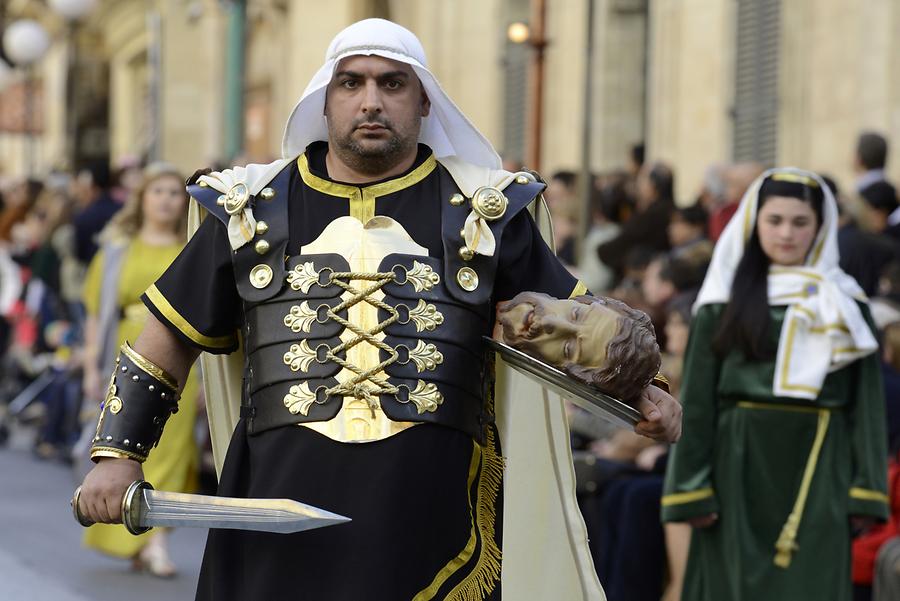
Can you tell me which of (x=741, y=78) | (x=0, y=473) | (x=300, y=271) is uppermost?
(x=741, y=78)

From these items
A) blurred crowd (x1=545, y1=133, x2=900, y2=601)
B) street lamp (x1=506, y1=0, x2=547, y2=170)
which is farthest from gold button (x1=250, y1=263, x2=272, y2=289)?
street lamp (x1=506, y1=0, x2=547, y2=170)

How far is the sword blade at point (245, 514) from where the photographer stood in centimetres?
442

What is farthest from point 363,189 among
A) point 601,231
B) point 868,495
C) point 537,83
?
point 537,83

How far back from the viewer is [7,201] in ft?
69.4

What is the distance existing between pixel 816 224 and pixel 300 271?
3073 mm

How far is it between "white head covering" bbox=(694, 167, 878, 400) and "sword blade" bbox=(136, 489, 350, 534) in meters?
2.99

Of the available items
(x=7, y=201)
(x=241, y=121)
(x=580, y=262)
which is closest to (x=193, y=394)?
(x=580, y=262)

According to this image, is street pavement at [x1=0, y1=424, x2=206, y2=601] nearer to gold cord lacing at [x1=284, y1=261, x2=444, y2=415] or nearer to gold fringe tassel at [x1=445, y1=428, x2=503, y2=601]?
gold fringe tassel at [x1=445, y1=428, x2=503, y2=601]

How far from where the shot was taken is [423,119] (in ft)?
16.9

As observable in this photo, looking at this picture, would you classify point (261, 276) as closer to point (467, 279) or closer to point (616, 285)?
point (467, 279)

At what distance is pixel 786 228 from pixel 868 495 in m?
1.01

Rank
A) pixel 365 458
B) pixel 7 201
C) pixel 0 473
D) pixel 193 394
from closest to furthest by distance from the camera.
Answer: pixel 365 458 → pixel 193 394 → pixel 0 473 → pixel 7 201

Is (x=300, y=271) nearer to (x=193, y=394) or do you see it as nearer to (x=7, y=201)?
(x=193, y=394)

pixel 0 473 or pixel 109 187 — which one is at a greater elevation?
pixel 109 187
